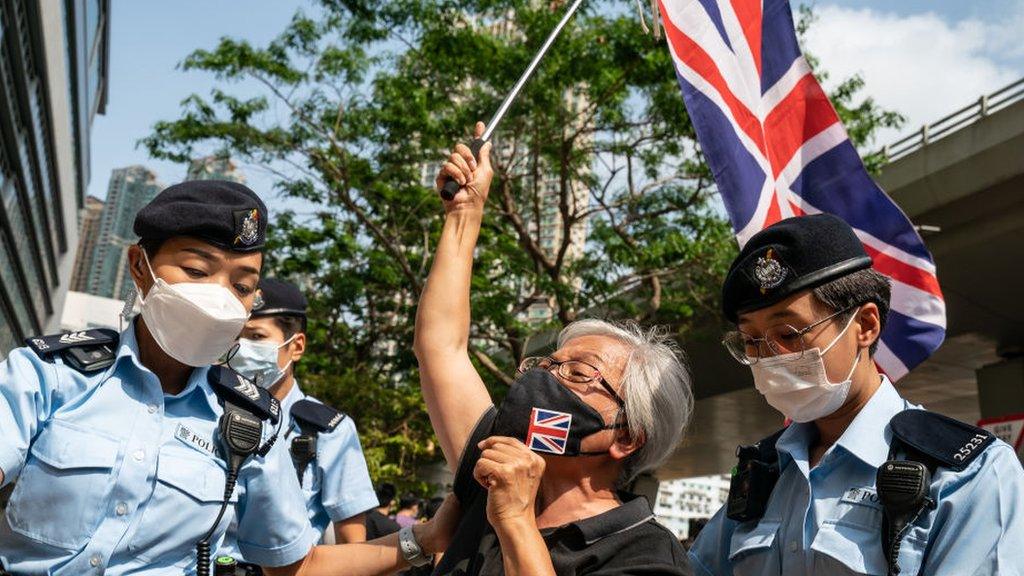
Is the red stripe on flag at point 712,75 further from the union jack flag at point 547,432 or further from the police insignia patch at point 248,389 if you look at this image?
the police insignia patch at point 248,389

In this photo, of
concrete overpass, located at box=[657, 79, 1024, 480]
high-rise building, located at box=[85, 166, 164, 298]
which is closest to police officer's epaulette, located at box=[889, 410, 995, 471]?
concrete overpass, located at box=[657, 79, 1024, 480]

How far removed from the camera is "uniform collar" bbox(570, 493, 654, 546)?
101 inches

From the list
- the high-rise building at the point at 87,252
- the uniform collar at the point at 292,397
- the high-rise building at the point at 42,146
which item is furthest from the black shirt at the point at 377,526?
the high-rise building at the point at 87,252

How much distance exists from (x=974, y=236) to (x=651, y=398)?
43.5 ft

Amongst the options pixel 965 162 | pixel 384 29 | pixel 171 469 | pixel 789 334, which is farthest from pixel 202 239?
pixel 965 162

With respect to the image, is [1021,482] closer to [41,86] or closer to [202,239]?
[202,239]

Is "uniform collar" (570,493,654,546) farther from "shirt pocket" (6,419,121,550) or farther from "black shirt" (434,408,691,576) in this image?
"shirt pocket" (6,419,121,550)

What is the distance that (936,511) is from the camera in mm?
2365

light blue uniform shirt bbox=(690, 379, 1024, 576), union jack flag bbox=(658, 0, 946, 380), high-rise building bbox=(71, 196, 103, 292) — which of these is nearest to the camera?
light blue uniform shirt bbox=(690, 379, 1024, 576)

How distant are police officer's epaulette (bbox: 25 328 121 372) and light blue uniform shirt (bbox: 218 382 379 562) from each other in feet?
6.02

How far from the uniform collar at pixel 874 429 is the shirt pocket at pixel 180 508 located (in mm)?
Result: 1494

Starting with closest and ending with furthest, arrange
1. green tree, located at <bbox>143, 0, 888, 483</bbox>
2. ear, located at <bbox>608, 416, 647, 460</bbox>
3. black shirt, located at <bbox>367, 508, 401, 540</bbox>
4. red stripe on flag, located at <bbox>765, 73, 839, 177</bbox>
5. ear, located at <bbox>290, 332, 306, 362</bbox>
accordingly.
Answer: ear, located at <bbox>608, 416, 647, 460</bbox> → red stripe on flag, located at <bbox>765, 73, 839, 177</bbox> → ear, located at <bbox>290, 332, 306, 362</bbox> → black shirt, located at <bbox>367, 508, 401, 540</bbox> → green tree, located at <bbox>143, 0, 888, 483</bbox>

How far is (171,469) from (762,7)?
3627 mm

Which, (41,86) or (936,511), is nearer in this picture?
(936,511)
